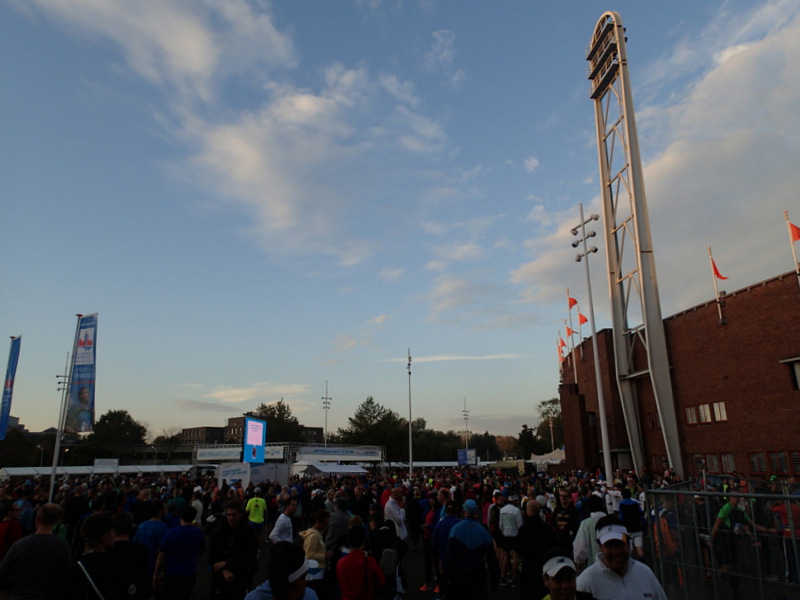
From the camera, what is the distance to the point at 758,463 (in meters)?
25.0

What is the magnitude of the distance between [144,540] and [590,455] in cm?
3593

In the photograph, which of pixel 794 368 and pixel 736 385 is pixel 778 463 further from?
pixel 794 368

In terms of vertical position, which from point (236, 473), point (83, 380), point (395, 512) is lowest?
point (236, 473)

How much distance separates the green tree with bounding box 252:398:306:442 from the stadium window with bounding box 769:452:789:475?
77.9 m

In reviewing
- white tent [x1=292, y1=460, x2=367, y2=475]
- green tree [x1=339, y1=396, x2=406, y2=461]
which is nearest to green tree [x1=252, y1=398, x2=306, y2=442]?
green tree [x1=339, y1=396, x2=406, y2=461]

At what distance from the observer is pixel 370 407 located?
75.2 metres

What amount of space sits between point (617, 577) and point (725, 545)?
3.61 metres

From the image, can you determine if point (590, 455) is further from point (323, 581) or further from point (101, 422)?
point (101, 422)

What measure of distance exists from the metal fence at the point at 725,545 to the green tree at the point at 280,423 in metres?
89.4

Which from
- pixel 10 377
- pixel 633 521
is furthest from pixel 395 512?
pixel 10 377

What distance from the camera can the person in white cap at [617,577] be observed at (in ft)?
11.8

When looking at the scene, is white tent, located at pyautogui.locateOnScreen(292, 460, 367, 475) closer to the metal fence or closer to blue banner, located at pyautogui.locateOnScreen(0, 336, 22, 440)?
blue banner, located at pyautogui.locateOnScreen(0, 336, 22, 440)

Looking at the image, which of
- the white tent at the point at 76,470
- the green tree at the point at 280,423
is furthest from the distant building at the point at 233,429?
the white tent at the point at 76,470

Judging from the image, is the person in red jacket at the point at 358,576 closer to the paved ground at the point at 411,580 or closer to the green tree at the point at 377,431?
the paved ground at the point at 411,580
